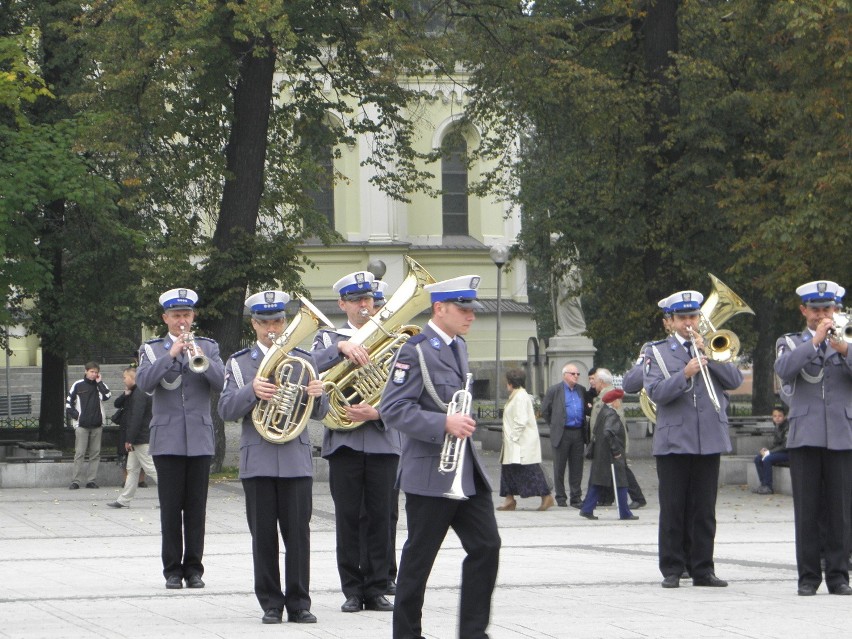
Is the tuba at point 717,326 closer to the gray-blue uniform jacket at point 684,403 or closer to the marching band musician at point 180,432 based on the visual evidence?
the gray-blue uniform jacket at point 684,403

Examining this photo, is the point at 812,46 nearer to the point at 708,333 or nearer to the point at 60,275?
the point at 708,333

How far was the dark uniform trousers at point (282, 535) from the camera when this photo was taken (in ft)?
31.7

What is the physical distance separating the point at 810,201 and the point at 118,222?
43.2 ft

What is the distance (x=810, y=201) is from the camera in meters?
22.6

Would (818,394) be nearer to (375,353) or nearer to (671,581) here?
(671,581)

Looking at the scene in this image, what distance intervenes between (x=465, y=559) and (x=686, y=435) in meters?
3.99

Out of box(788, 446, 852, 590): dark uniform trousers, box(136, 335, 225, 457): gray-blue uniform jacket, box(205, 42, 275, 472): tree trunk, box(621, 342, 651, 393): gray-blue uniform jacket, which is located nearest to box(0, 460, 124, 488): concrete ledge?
box(205, 42, 275, 472): tree trunk

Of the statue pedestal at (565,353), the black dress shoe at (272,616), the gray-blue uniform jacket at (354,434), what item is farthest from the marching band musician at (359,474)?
the statue pedestal at (565,353)

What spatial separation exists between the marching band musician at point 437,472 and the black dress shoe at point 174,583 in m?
3.63

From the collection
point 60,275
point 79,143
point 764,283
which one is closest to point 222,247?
point 79,143

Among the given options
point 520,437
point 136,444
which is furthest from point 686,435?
point 136,444

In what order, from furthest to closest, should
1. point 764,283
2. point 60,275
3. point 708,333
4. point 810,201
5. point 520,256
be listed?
1. point 520,256
2. point 60,275
3. point 764,283
4. point 810,201
5. point 708,333

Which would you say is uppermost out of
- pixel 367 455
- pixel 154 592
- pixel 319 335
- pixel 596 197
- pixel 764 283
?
pixel 596 197

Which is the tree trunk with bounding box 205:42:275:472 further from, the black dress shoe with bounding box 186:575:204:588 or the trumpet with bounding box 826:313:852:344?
the trumpet with bounding box 826:313:852:344
